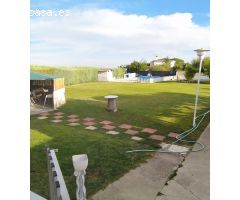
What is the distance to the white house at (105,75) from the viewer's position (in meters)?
16.1

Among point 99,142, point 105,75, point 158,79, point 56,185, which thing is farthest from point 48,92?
point 158,79

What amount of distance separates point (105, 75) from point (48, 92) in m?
9.34

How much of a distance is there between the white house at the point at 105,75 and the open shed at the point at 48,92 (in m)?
8.16

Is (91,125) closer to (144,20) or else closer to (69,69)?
(144,20)

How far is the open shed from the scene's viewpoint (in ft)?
23.6

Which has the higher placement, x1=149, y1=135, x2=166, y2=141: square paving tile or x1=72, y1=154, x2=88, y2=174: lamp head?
x1=72, y1=154, x2=88, y2=174: lamp head

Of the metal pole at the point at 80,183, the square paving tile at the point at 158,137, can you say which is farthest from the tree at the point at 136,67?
the metal pole at the point at 80,183

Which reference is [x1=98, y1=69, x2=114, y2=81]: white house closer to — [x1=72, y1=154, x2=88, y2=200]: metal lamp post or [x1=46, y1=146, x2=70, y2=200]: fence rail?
[x1=46, y1=146, x2=70, y2=200]: fence rail

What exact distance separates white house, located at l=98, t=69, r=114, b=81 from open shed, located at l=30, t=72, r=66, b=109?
8160 mm

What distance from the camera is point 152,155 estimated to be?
355cm

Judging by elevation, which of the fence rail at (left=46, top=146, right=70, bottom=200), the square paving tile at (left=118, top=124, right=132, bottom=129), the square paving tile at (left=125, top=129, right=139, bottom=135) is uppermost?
the fence rail at (left=46, top=146, right=70, bottom=200)

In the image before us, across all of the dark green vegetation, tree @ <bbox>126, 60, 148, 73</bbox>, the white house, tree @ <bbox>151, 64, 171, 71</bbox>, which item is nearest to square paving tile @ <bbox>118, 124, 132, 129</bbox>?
the dark green vegetation
